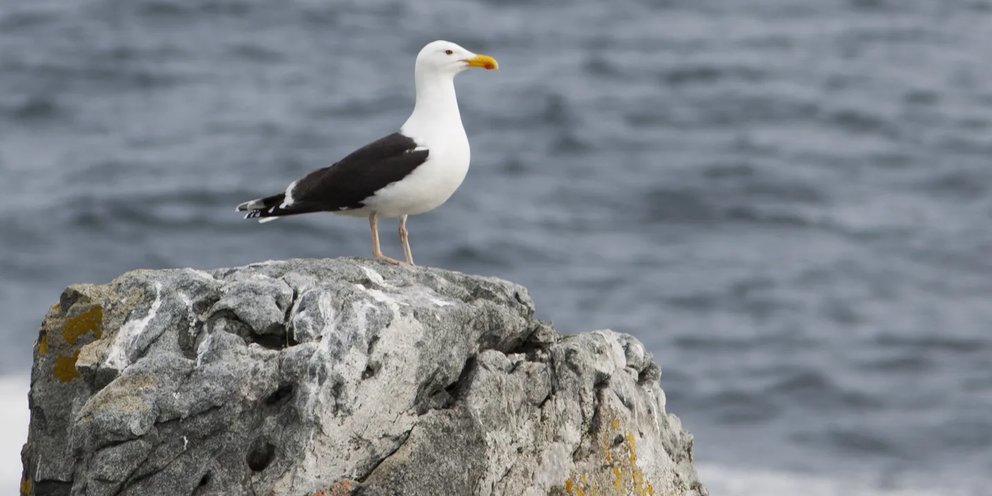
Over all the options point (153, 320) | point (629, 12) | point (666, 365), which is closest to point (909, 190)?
point (666, 365)

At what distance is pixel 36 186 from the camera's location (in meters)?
25.9

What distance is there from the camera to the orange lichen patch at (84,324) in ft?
22.0

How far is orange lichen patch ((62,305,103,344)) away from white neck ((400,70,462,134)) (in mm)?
2709

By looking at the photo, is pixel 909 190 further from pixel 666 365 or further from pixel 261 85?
pixel 261 85

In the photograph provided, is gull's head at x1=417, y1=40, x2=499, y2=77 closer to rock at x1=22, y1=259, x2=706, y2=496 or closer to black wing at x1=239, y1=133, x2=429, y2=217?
black wing at x1=239, y1=133, x2=429, y2=217

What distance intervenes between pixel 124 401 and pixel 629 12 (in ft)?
101

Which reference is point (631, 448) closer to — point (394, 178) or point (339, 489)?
point (339, 489)

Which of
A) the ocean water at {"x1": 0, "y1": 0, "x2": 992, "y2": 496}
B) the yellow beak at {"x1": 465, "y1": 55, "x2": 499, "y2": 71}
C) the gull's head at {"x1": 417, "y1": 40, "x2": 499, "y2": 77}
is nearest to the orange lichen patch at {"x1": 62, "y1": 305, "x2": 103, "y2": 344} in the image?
the gull's head at {"x1": 417, "y1": 40, "x2": 499, "y2": 77}

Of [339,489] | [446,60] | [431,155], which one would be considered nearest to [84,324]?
[339,489]

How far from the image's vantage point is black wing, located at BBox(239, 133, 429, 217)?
338 inches

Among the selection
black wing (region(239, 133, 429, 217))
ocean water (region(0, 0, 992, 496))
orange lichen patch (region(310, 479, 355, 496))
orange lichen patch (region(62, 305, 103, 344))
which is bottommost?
orange lichen patch (region(310, 479, 355, 496))

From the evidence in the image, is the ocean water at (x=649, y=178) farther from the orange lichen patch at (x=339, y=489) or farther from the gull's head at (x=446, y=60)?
the orange lichen patch at (x=339, y=489)

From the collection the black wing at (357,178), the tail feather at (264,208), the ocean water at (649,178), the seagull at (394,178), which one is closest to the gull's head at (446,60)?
the seagull at (394,178)

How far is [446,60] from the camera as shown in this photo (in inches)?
362
